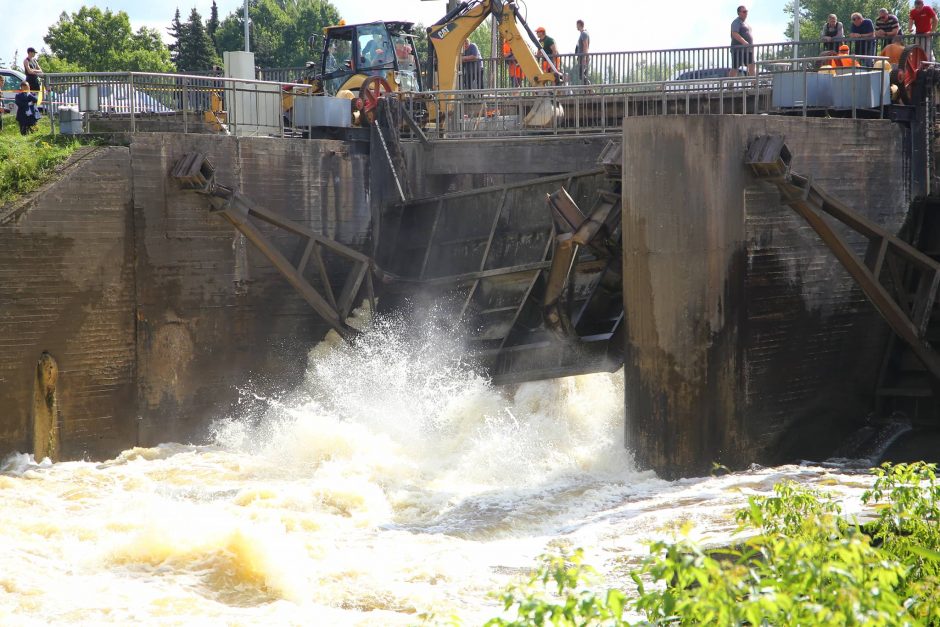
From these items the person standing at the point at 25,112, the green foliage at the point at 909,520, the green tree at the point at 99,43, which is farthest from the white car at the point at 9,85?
the green tree at the point at 99,43

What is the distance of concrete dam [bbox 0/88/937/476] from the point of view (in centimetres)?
1332

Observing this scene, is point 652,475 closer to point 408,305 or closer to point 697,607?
point 408,305

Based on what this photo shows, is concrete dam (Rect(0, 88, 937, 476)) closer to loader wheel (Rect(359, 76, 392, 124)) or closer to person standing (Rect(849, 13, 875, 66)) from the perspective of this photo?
loader wheel (Rect(359, 76, 392, 124))

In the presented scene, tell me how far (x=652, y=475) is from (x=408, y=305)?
5.69 meters

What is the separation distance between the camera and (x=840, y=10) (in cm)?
6962

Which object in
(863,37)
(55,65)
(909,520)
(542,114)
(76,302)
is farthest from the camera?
(55,65)

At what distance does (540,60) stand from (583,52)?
92cm

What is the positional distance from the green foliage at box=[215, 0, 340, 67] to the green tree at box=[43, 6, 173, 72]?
11175mm

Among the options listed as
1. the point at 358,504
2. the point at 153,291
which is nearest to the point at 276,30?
the point at 153,291

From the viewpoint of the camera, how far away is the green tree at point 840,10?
66.6m

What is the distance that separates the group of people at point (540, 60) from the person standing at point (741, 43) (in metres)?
2.96

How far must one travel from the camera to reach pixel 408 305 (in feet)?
58.6

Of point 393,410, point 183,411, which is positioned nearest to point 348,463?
point 393,410

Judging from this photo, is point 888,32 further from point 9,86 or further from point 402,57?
point 9,86
